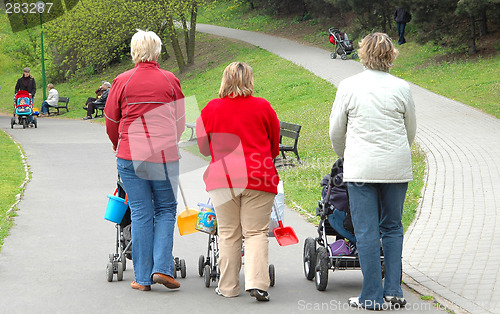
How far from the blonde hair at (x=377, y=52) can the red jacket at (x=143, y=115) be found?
5.40 feet

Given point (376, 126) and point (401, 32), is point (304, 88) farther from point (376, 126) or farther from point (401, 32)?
point (376, 126)

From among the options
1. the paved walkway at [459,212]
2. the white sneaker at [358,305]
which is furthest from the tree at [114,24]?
the white sneaker at [358,305]

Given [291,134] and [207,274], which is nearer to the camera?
[207,274]

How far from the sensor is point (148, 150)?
6.04 meters

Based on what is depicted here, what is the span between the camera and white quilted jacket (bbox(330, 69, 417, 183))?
5562 millimetres

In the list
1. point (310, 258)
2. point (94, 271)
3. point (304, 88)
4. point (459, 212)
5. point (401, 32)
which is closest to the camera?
point (310, 258)

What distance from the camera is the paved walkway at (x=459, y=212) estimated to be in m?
6.41

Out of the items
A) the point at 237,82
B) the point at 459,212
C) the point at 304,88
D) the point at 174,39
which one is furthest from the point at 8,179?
the point at 174,39

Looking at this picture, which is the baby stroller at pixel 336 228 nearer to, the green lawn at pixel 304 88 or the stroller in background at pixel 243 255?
the stroller in background at pixel 243 255

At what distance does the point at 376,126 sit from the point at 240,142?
42.0 inches

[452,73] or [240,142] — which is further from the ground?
[240,142]

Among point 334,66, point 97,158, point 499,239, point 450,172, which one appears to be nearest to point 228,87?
point 499,239

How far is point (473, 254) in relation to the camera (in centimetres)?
736

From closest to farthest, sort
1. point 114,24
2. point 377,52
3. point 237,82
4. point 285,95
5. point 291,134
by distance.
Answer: point 377,52 < point 237,82 < point 291,134 < point 285,95 < point 114,24
